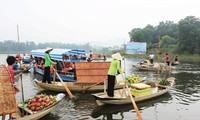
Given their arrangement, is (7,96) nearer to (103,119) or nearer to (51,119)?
(51,119)

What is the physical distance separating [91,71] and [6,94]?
7068 millimetres

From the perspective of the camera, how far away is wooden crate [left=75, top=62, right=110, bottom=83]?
45.5ft

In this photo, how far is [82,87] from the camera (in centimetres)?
1413

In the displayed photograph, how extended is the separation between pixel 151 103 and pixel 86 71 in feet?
13.3

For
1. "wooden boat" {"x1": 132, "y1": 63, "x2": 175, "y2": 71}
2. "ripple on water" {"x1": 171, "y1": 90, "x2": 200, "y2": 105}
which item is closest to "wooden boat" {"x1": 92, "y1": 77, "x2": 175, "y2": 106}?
"ripple on water" {"x1": 171, "y1": 90, "x2": 200, "y2": 105}

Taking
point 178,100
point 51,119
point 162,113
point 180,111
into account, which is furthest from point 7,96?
point 178,100

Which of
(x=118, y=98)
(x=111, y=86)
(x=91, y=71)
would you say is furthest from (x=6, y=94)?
(x=91, y=71)

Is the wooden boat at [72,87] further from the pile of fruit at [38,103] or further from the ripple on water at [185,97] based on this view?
the pile of fruit at [38,103]

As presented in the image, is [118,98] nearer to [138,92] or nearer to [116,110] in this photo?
[116,110]

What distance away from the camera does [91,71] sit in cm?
1401

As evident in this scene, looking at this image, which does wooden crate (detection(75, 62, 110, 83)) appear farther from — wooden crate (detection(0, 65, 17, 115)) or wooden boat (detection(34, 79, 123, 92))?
wooden crate (detection(0, 65, 17, 115))

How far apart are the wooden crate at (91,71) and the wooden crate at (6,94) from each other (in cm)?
649

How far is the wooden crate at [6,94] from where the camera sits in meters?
7.20

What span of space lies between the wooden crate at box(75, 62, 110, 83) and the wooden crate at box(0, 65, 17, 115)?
6.49 metres
